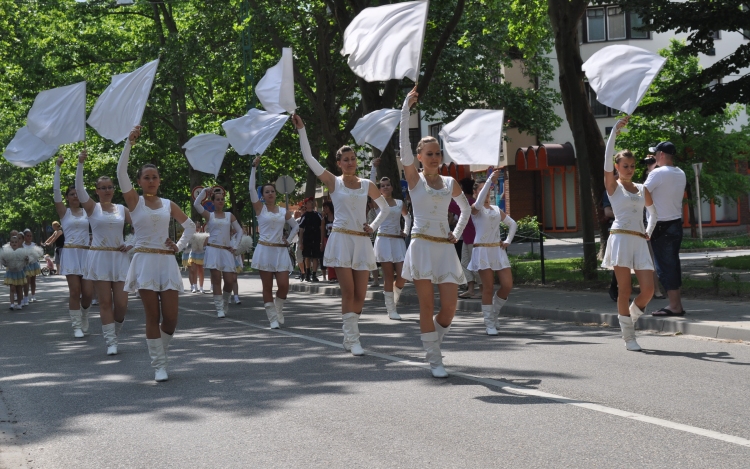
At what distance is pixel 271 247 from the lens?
47.7 feet

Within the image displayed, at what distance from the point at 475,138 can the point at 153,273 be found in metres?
3.71

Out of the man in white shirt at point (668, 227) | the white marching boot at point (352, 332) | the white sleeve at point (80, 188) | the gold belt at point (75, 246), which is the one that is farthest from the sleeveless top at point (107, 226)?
the man in white shirt at point (668, 227)

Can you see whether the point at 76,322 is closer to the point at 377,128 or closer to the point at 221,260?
the point at 221,260

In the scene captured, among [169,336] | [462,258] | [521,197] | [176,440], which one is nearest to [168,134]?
[521,197]

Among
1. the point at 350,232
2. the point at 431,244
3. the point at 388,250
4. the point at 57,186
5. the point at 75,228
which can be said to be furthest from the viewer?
the point at 388,250

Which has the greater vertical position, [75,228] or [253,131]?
[253,131]

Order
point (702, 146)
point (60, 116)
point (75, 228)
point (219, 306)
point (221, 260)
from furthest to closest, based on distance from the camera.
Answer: point (702, 146) → point (219, 306) → point (221, 260) → point (75, 228) → point (60, 116)

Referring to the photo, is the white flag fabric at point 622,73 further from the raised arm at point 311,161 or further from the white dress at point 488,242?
the raised arm at point 311,161

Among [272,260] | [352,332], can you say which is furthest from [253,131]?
[352,332]

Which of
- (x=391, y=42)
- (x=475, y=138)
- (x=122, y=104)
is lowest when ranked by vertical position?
(x=475, y=138)

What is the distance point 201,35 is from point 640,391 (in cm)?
2567

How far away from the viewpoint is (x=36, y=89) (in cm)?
3744

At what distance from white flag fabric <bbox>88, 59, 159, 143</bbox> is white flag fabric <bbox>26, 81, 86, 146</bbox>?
159 cm

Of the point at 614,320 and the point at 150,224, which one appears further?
the point at 614,320
